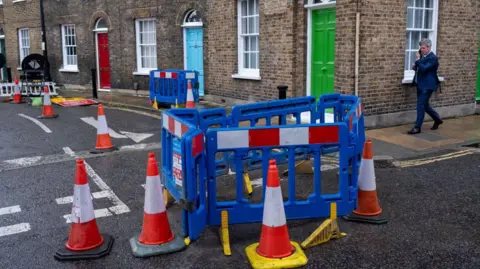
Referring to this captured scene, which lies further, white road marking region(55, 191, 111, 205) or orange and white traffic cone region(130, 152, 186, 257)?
white road marking region(55, 191, 111, 205)

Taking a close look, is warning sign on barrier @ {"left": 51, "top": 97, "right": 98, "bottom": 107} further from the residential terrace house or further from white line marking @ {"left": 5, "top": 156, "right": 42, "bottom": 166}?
white line marking @ {"left": 5, "top": 156, "right": 42, "bottom": 166}

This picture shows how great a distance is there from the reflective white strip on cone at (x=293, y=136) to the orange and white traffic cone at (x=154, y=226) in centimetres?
122

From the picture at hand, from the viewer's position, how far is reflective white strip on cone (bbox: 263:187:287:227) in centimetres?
432

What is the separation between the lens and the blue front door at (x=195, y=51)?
16.0 metres

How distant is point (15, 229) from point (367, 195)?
Result: 373cm

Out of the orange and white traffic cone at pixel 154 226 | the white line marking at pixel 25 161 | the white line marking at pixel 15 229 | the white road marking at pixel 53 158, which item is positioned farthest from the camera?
the white line marking at pixel 25 161

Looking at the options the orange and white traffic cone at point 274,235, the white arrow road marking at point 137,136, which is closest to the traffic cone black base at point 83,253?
the orange and white traffic cone at point 274,235

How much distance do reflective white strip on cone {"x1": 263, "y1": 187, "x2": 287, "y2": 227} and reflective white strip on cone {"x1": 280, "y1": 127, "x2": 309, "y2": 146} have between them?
63cm

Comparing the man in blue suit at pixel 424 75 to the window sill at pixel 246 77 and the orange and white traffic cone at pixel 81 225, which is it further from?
the orange and white traffic cone at pixel 81 225

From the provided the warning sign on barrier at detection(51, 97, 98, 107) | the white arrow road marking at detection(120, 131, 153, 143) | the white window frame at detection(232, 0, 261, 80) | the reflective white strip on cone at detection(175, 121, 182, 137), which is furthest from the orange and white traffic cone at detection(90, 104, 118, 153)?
the warning sign on barrier at detection(51, 97, 98, 107)

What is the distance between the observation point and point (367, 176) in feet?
17.5

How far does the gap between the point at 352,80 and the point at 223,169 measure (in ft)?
16.5

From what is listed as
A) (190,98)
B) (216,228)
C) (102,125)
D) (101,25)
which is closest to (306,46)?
(190,98)

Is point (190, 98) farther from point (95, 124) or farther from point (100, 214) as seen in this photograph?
point (100, 214)
